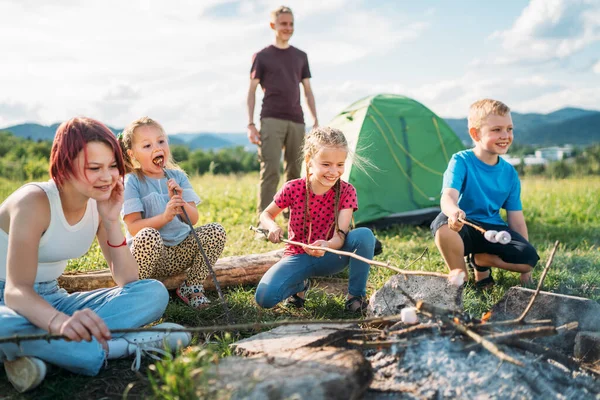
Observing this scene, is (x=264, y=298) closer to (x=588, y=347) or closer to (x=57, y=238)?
(x=57, y=238)

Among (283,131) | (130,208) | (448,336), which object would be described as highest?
(283,131)

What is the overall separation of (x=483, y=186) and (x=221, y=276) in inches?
78.1

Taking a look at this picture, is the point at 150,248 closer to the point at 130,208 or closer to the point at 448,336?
the point at 130,208

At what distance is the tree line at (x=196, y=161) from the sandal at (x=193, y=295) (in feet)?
22.8

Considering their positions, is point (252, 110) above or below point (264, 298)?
above

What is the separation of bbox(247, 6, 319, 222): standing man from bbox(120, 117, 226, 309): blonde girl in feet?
8.86

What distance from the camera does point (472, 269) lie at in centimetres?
404

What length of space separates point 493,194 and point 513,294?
117 centimetres

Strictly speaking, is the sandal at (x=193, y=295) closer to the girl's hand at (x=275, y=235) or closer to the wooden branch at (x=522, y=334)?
the girl's hand at (x=275, y=235)

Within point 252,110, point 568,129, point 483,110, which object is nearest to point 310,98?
point 252,110

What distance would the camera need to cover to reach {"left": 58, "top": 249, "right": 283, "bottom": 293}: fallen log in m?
3.39

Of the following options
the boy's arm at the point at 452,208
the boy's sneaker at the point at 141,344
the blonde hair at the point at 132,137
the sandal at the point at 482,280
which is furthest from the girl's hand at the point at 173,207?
the sandal at the point at 482,280

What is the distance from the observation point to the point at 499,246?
3629 mm

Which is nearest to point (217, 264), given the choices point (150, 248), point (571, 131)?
point (150, 248)
